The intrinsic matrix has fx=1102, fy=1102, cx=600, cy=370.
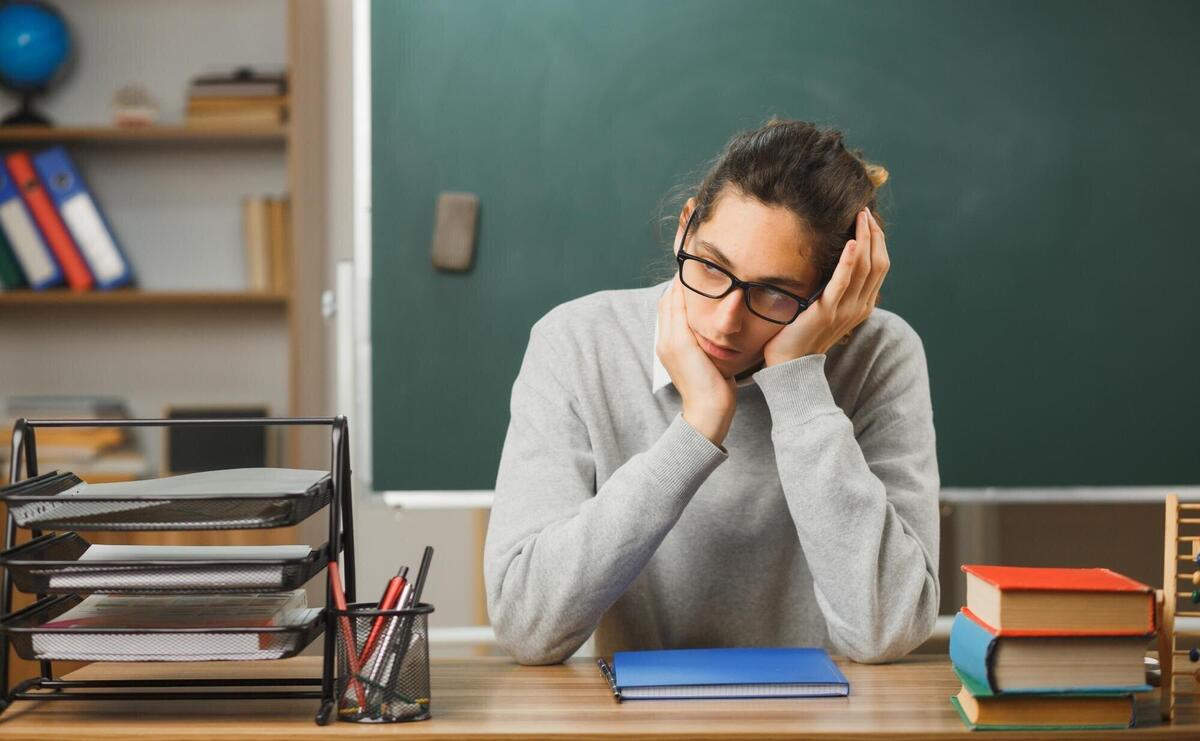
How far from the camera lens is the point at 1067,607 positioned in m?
0.85

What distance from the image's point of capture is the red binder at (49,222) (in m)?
2.84

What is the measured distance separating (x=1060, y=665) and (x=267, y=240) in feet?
8.34

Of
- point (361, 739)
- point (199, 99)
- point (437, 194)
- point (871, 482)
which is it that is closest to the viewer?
point (361, 739)

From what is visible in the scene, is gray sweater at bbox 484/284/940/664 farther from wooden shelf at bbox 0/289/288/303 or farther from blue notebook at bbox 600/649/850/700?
wooden shelf at bbox 0/289/288/303

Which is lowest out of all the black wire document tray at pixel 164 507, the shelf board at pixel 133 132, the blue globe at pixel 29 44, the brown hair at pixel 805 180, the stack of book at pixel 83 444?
the stack of book at pixel 83 444

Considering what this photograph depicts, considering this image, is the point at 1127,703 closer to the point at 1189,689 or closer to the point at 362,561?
the point at 1189,689

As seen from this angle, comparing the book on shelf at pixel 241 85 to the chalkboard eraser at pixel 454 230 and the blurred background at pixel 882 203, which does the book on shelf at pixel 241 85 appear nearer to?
the blurred background at pixel 882 203

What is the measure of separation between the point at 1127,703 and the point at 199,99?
8.92ft

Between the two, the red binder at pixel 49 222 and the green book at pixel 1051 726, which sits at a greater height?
the red binder at pixel 49 222

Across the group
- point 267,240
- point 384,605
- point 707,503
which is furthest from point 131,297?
point 384,605

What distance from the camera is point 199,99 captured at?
2928mm

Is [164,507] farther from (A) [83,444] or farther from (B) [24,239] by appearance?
(B) [24,239]

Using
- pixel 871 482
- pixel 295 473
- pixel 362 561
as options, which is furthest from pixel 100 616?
pixel 362 561

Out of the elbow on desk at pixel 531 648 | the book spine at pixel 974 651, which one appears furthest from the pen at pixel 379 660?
the book spine at pixel 974 651
